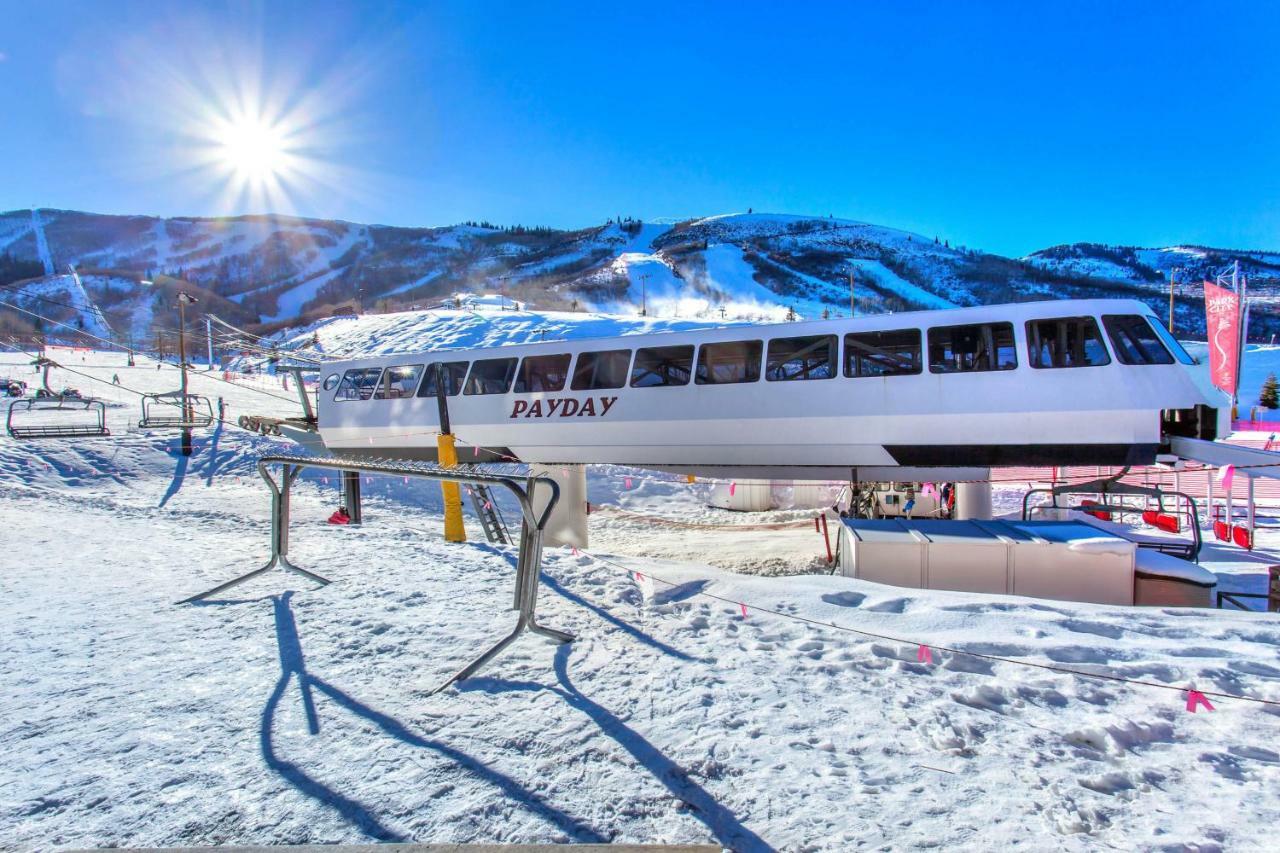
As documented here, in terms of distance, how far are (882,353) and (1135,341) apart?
9.89 feet

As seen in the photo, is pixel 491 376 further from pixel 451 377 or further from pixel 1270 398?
pixel 1270 398

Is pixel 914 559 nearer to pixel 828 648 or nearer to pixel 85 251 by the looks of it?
pixel 828 648

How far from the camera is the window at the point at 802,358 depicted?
853 centimetres

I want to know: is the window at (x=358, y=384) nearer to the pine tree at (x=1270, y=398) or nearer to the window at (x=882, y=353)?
the window at (x=882, y=353)

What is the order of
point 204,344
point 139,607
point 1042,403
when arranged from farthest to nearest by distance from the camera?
point 204,344
point 1042,403
point 139,607

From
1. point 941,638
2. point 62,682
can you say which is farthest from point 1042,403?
point 62,682

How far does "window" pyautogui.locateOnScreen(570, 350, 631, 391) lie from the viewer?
977cm

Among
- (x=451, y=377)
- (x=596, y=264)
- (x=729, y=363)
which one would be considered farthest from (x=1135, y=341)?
(x=596, y=264)

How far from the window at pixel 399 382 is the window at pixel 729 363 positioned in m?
6.16

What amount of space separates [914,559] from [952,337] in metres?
3.47

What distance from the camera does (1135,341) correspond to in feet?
23.9

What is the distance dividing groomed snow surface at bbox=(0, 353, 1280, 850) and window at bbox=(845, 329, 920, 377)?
425cm

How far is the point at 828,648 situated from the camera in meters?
3.48

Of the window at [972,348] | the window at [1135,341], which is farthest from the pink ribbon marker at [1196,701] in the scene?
the window at [1135,341]
